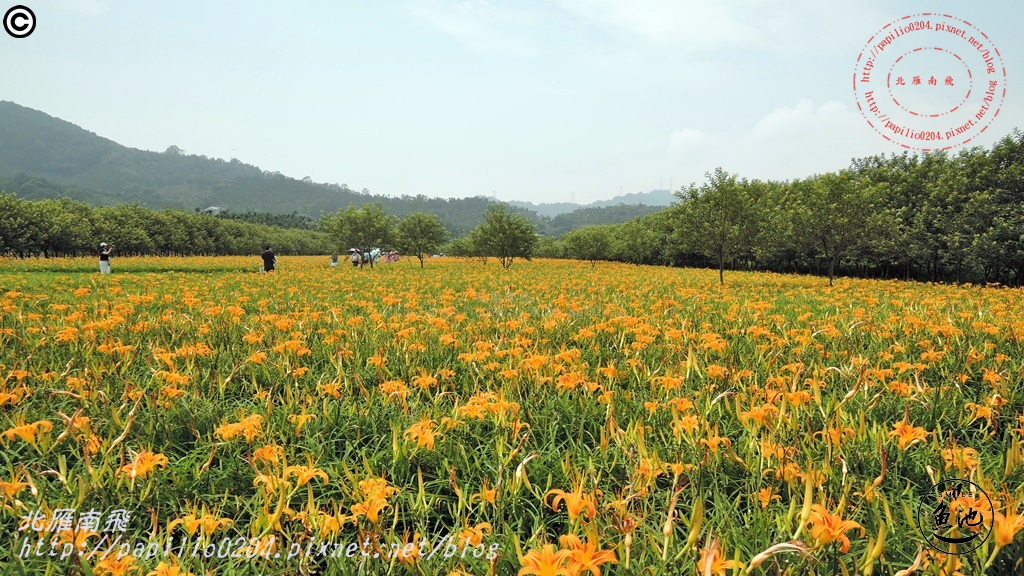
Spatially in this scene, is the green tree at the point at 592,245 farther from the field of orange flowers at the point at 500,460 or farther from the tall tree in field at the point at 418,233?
the field of orange flowers at the point at 500,460

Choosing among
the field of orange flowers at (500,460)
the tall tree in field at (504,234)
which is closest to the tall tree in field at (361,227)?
the tall tree in field at (504,234)

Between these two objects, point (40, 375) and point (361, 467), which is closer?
point (361, 467)

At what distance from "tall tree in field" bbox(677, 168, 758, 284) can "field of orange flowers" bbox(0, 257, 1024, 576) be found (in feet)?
53.8

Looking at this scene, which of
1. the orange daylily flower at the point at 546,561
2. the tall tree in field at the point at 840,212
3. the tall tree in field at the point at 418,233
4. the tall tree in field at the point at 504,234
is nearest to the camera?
the orange daylily flower at the point at 546,561

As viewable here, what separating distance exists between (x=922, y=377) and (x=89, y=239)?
67163 millimetres

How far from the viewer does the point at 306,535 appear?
5.86 ft

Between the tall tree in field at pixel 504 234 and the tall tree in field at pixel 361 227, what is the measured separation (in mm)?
8207

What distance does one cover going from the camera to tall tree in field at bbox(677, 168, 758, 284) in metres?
19.8

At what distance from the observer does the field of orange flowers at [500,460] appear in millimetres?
1575

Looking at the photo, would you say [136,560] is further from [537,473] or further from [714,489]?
[714,489]

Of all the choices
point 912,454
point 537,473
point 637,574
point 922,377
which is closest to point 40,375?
point 537,473

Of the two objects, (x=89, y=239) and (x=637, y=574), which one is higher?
(x=89, y=239)

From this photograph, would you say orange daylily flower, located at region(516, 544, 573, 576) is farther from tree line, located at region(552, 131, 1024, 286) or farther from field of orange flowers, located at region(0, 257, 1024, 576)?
tree line, located at region(552, 131, 1024, 286)

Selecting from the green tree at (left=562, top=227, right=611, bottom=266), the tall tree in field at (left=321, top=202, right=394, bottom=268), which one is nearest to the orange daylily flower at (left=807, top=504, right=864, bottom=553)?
the tall tree in field at (left=321, top=202, right=394, bottom=268)
